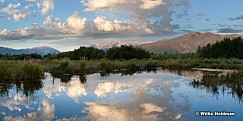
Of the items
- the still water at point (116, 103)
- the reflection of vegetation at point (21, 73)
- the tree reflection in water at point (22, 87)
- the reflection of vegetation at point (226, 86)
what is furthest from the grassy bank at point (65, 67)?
the reflection of vegetation at point (226, 86)

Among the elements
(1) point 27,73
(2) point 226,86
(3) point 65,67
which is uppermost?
(1) point 27,73

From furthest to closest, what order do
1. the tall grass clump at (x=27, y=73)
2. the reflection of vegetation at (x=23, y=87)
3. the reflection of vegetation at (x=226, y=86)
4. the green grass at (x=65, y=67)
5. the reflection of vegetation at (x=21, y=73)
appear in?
the green grass at (x=65, y=67)
the tall grass clump at (x=27, y=73)
the reflection of vegetation at (x=21, y=73)
the reflection of vegetation at (x=23, y=87)
the reflection of vegetation at (x=226, y=86)

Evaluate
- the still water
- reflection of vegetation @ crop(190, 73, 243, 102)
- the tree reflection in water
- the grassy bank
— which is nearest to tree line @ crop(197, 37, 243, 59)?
the grassy bank

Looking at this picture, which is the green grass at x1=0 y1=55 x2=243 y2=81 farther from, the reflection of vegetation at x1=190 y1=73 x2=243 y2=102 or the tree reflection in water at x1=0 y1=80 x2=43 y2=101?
the reflection of vegetation at x1=190 y1=73 x2=243 y2=102

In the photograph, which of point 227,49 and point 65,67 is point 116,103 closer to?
point 65,67

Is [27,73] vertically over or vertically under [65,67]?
over

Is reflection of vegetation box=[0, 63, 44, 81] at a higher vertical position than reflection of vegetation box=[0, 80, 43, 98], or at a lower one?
higher

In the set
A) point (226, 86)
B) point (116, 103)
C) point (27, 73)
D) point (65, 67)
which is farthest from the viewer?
point (65, 67)

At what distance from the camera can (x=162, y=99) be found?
1222 cm

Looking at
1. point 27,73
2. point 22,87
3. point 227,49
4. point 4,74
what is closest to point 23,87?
point 22,87

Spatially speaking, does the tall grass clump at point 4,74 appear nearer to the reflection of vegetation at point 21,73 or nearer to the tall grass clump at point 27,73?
the reflection of vegetation at point 21,73

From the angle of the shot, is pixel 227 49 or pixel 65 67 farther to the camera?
pixel 227 49

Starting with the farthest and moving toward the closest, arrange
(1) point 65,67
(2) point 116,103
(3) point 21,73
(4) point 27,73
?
1. (1) point 65,67
2. (4) point 27,73
3. (3) point 21,73
4. (2) point 116,103

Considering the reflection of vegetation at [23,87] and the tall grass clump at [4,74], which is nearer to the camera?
the reflection of vegetation at [23,87]
